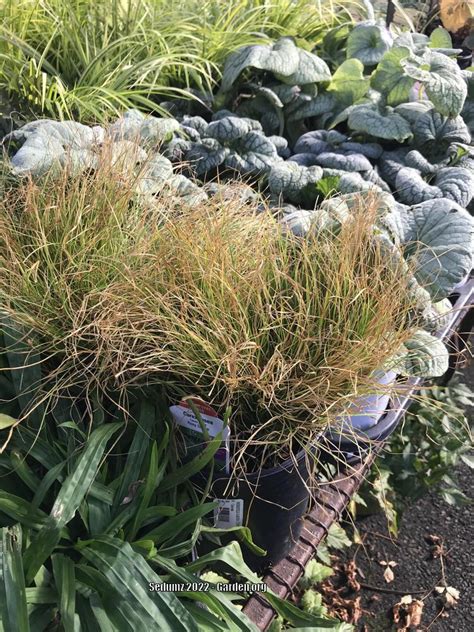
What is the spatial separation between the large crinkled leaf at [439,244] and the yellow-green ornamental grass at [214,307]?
0.47 feet

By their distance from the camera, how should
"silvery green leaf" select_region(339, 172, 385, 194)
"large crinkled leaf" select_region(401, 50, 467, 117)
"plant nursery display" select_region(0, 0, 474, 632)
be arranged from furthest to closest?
"large crinkled leaf" select_region(401, 50, 467, 117)
"silvery green leaf" select_region(339, 172, 385, 194)
"plant nursery display" select_region(0, 0, 474, 632)

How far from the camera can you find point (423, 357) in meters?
1.13

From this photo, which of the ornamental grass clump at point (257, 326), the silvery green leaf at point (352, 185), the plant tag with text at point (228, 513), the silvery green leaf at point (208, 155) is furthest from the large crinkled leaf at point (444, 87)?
the plant tag with text at point (228, 513)

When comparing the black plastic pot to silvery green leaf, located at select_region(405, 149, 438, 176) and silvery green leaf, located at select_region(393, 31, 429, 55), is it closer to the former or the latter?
silvery green leaf, located at select_region(405, 149, 438, 176)

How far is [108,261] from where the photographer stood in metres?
1.10

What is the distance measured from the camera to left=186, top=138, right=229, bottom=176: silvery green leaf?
65.0 inches

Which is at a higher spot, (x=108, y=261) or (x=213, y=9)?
(x=213, y=9)

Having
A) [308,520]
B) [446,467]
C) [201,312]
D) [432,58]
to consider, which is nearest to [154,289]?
[201,312]

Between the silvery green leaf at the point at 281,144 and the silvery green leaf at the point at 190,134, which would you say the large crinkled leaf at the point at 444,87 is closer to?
the silvery green leaf at the point at 281,144

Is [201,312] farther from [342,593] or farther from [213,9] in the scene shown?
[213,9]

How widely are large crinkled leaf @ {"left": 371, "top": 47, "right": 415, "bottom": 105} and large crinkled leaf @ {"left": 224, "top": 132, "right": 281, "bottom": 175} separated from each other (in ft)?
1.81

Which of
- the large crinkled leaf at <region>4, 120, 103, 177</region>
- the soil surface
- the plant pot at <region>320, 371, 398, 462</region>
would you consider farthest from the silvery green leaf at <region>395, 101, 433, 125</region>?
the soil surface

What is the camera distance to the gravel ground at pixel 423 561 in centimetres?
152

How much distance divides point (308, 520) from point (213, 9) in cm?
228
